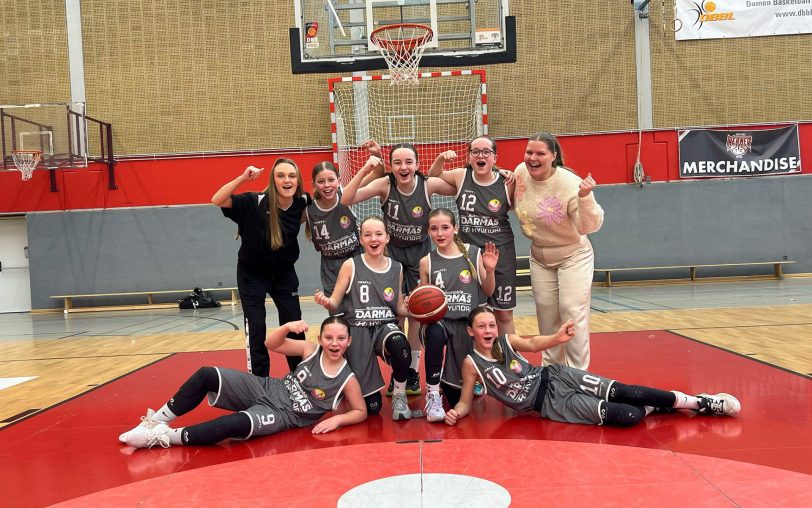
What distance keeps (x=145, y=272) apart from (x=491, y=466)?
43.0 ft

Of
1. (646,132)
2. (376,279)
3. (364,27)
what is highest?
(364,27)

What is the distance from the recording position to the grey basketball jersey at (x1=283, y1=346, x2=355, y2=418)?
13.7ft

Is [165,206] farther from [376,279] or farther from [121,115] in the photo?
[376,279]

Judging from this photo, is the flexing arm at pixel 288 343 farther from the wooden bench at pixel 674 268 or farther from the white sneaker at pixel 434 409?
the wooden bench at pixel 674 268

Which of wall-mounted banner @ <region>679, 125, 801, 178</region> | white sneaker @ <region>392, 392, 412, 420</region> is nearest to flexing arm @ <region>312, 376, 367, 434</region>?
white sneaker @ <region>392, 392, 412, 420</region>

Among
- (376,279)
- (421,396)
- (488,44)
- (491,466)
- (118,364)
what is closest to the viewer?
(491,466)

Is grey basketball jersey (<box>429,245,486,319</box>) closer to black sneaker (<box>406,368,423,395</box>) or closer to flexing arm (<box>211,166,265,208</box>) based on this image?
black sneaker (<box>406,368,423,395</box>)

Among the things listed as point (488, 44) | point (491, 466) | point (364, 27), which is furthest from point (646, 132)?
point (491, 466)

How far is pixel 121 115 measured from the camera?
14.6 meters

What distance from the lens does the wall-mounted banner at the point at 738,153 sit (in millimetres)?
14375

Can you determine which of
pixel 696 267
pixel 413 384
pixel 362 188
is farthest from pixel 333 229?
pixel 696 267

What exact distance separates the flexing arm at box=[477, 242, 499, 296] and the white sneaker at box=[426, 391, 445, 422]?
0.90 metres

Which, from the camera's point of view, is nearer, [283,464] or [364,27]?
[283,464]

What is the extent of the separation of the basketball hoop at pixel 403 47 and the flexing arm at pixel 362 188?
3.82 m
